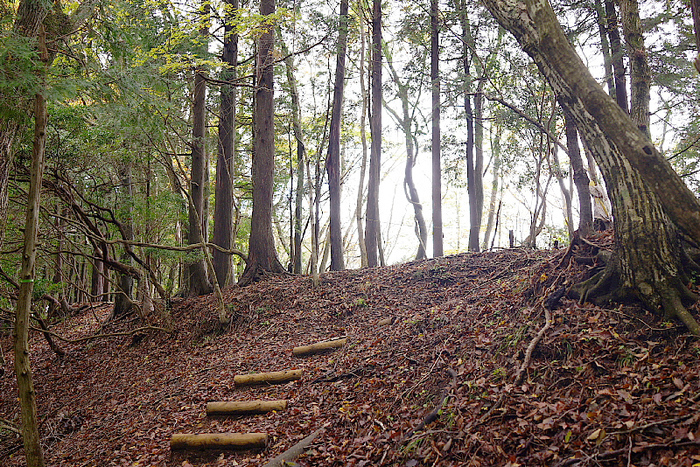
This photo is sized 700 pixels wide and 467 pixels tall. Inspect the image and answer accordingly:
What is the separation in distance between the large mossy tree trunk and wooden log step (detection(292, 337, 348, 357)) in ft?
12.5

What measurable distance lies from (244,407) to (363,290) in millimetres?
4309

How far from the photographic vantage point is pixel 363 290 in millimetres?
9695

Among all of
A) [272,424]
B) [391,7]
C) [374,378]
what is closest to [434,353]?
[374,378]

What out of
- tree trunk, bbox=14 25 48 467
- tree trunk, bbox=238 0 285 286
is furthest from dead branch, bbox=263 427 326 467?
tree trunk, bbox=238 0 285 286

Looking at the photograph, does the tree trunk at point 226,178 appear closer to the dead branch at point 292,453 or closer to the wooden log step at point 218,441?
the wooden log step at point 218,441

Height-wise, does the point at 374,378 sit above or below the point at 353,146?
below

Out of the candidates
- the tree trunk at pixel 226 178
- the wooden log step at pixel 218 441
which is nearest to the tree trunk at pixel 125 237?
the tree trunk at pixel 226 178

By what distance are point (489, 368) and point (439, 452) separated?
1.22 m

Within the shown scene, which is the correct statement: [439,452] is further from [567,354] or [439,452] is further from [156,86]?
[156,86]

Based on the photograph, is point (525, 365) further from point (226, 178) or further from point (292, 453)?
point (226, 178)

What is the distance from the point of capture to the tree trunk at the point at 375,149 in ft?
46.7

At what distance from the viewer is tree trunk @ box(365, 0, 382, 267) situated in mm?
14241

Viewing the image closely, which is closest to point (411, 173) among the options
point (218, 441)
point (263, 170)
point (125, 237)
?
point (263, 170)

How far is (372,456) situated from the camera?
4184mm
